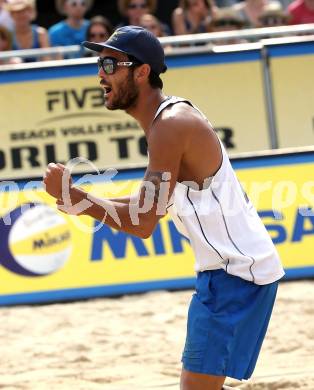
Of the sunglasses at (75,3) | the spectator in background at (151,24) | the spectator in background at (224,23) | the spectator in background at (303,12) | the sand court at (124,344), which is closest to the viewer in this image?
the sand court at (124,344)

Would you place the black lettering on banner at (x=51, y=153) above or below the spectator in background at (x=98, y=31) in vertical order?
below

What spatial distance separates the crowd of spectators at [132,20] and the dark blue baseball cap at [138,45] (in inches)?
187

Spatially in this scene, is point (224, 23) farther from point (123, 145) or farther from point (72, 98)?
point (72, 98)

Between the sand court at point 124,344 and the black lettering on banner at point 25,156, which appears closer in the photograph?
the sand court at point 124,344

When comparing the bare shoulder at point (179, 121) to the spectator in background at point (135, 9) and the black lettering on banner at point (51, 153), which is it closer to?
the black lettering on banner at point (51, 153)

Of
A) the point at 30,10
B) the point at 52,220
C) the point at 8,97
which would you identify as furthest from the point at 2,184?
the point at 30,10

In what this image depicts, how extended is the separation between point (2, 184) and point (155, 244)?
4.24 feet

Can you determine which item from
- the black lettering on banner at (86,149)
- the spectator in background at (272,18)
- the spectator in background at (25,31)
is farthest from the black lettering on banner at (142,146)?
the spectator in background at (272,18)

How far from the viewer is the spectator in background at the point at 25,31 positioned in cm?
878

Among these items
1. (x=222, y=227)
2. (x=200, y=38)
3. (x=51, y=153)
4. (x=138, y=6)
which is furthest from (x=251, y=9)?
(x=222, y=227)

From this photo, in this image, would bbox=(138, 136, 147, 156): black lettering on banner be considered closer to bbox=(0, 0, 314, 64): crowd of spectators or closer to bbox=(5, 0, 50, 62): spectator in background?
bbox=(0, 0, 314, 64): crowd of spectators

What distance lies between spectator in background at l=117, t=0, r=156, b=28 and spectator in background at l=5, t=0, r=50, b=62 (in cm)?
83

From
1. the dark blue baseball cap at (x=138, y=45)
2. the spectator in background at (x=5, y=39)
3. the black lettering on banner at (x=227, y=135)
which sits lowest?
the black lettering on banner at (x=227, y=135)

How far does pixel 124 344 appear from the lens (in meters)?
6.38
